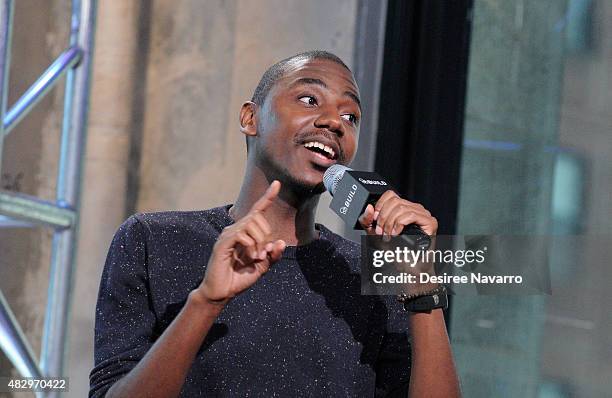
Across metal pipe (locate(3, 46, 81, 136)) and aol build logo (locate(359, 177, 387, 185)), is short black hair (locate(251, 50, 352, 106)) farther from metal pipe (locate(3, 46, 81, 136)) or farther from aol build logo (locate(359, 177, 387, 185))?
metal pipe (locate(3, 46, 81, 136))

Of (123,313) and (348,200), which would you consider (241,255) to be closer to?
(348,200)

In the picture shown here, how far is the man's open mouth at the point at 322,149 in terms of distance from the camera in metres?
1.31

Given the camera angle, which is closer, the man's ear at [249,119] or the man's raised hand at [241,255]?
the man's raised hand at [241,255]

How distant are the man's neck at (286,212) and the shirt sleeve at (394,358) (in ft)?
0.59

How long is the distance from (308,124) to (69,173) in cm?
107

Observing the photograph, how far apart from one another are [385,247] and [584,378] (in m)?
1.34

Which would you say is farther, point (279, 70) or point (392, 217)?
point (279, 70)

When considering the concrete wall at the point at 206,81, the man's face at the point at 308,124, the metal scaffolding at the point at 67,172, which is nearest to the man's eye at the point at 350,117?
A: the man's face at the point at 308,124

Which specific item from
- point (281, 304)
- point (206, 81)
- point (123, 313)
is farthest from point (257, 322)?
point (206, 81)

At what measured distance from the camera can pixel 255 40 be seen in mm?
2762

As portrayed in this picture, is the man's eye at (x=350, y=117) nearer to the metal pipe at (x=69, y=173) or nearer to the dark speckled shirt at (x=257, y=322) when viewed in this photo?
the dark speckled shirt at (x=257, y=322)

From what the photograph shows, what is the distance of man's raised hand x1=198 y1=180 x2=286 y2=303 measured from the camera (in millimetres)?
951

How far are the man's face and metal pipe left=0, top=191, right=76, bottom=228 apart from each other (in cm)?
83

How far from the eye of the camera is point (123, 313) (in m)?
1.24
